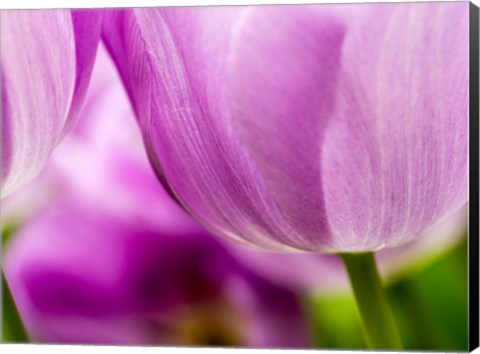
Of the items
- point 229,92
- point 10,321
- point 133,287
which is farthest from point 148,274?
point 229,92

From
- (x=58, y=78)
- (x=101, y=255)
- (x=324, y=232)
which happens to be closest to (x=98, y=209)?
(x=101, y=255)

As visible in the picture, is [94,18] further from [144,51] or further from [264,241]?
[264,241]

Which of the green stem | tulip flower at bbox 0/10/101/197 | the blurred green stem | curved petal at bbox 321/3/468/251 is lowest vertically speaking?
the green stem

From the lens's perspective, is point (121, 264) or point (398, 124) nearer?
point (398, 124)

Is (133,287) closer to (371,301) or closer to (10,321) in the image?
(10,321)

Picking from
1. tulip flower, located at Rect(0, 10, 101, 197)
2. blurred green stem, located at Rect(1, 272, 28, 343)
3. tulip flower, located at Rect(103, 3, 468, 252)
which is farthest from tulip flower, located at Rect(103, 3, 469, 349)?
blurred green stem, located at Rect(1, 272, 28, 343)

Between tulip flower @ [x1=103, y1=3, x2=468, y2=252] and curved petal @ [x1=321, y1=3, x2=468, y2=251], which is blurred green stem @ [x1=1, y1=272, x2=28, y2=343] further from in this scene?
curved petal @ [x1=321, y1=3, x2=468, y2=251]
